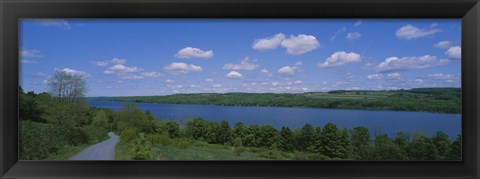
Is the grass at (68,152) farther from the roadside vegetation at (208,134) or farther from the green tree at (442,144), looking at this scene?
the green tree at (442,144)

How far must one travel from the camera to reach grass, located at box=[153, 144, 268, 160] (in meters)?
1.60

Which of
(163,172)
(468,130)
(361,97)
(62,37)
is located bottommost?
(163,172)

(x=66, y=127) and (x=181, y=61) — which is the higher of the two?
(x=181, y=61)

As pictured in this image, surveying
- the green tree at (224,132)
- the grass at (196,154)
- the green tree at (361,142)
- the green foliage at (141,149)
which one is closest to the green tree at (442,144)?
the green tree at (361,142)

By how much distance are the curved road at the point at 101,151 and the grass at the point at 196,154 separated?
186 millimetres

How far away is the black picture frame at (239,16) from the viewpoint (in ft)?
4.84

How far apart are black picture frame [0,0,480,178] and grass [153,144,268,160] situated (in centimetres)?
5

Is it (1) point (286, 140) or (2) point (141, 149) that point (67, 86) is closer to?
(2) point (141, 149)

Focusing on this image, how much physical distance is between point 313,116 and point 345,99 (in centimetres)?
Answer: 16

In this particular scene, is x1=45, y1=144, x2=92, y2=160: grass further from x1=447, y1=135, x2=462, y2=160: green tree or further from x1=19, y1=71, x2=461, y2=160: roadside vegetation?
x1=447, y1=135, x2=462, y2=160: green tree

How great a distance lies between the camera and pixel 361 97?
5.33 feet

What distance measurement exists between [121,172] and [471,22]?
1.54 metres

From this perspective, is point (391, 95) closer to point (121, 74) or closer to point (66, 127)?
point (121, 74)

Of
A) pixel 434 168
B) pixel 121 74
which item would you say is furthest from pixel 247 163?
pixel 434 168
